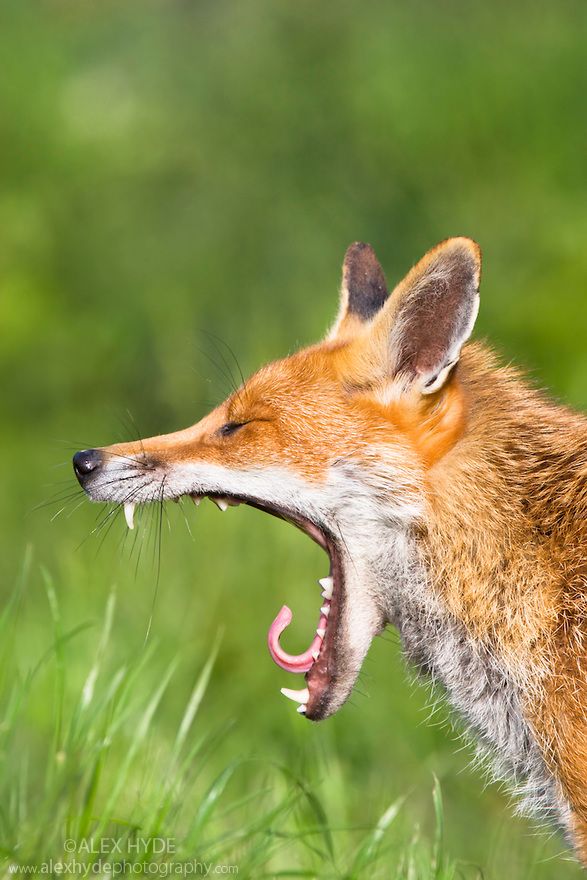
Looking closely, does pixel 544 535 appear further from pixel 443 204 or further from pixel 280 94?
pixel 280 94

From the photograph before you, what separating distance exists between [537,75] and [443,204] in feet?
5.41

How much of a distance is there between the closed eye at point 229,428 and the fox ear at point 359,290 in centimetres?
78

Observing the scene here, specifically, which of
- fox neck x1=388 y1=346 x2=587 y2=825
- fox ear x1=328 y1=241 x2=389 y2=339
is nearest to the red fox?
fox neck x1=388 y1=346 x2=587 y2=825

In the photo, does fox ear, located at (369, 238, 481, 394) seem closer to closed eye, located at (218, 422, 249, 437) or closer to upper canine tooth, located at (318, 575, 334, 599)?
closed eye, located at (218, 422, 249, 437)

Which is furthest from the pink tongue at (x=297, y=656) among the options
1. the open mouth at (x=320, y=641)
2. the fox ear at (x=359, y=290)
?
the fox ear at (x=359, y=290)

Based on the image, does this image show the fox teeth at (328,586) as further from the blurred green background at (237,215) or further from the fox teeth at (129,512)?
the blurred green background at (237,215)

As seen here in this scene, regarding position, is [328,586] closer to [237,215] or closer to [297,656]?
[297,656]

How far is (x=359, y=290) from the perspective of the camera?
4945 millimetres

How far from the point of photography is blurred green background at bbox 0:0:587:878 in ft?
29.5

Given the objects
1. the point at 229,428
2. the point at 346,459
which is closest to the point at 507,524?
the point at 346,459

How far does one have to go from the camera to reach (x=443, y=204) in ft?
37.0

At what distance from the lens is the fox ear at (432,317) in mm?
3834

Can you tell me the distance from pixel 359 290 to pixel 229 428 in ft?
3.45

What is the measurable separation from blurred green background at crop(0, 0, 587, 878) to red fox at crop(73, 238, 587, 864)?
10.1 feet
